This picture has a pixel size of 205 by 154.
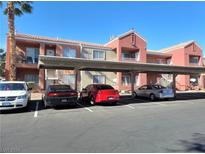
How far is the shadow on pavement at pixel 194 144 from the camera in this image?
4.86 meters

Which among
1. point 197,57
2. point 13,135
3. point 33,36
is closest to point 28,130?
point 13,135

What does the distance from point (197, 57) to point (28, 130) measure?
39.0 metres

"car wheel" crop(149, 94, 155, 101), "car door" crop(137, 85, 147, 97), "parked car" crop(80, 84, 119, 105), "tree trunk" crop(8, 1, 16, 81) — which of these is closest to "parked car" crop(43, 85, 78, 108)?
"parked car" crop(80, 84, 119, 105)

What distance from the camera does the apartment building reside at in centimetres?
2567

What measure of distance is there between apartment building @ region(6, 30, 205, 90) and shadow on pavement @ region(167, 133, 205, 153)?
2227cm

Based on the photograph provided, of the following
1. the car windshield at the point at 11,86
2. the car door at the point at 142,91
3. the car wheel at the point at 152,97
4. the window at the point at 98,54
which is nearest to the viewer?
the car windshield at the point at 11,86

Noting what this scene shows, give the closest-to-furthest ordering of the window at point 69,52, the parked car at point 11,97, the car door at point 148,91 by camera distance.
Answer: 1. the parked car at point 11,97
2. the car door at point 148,91
3. the window at point 69,52

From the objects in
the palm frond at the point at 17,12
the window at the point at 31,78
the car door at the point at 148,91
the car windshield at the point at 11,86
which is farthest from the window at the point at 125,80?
the car windshield at the point at 11,86

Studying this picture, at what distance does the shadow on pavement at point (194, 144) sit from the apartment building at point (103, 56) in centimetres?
2227

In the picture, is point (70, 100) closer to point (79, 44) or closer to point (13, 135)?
point (13, 135)

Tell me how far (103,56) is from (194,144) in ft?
82.7

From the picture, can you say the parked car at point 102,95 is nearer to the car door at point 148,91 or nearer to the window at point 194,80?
the car door at point 148,91

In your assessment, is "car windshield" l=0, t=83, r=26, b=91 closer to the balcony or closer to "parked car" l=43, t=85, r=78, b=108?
"parked car" l=43, t=85, r=78, b=108

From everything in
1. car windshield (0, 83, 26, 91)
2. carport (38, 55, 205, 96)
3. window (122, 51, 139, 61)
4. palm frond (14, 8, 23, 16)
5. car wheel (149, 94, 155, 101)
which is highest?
palm frond (14, 8, 23, 16)
